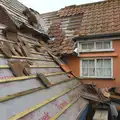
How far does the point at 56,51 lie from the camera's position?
966cm

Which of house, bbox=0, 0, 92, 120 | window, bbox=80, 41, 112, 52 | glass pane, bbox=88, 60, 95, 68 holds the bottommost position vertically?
house, bbox=0, 0, 92, 120

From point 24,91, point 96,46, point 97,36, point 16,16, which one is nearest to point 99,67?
point 96,46

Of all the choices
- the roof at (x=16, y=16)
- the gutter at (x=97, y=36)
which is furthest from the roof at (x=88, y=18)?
the roof at (x=16, y=16)

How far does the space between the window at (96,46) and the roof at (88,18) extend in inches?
18.8

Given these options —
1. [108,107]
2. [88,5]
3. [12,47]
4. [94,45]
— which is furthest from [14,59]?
[88,5]

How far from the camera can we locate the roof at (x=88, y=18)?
31.8 ft

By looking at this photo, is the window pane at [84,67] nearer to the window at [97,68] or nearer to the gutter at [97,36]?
the window at [97,68]

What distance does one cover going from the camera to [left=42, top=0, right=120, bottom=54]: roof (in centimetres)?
969

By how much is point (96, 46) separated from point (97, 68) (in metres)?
1.04

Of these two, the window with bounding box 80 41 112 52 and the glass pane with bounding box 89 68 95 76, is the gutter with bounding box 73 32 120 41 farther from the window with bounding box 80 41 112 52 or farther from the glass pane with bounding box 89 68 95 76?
the glass pane with bounding box 89 68 95 76

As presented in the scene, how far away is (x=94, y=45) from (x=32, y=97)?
20.7 feet

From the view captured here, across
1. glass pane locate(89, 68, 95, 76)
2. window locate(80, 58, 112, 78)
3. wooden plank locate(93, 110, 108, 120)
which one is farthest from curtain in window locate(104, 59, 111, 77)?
wooden plank locate(93, 110, 108, 120)

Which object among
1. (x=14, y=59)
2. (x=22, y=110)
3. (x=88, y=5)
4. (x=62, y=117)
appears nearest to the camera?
(x=22, y=110)

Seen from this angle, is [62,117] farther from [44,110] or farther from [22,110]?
[22,110]
